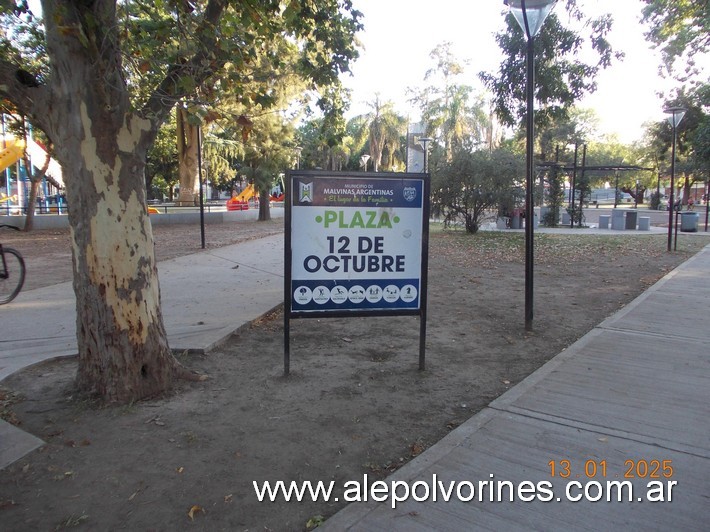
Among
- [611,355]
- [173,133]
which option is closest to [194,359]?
[611,355]

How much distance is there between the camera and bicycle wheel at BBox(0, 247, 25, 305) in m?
7.37

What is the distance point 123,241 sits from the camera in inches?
155

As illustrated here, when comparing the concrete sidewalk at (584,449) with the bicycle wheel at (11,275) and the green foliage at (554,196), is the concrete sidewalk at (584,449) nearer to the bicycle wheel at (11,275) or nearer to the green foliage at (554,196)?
the bicycle wheel at (11,275)

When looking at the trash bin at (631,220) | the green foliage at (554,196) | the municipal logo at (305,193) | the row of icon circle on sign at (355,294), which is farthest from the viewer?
the green foliage at (554,196)

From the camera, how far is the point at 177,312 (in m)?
7.01

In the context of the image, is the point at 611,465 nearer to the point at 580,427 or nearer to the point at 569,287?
the point at 580,427

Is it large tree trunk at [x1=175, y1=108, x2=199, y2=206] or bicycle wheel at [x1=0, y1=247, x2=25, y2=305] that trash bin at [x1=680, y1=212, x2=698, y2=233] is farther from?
bicycle wheel at [x1=0, y1=247, x2=25, y2=305]

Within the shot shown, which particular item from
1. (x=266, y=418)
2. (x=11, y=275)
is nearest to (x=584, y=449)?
(x=266, y=418)

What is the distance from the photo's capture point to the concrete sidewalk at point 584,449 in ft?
8.91

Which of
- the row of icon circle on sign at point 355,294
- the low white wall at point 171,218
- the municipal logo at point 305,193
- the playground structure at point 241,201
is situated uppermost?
the playground structure at point 241,201

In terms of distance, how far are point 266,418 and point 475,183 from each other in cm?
1621

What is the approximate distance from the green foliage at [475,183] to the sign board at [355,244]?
14.6 metres

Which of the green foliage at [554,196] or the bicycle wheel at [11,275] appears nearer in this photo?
the bicycle wheel at [11,275]

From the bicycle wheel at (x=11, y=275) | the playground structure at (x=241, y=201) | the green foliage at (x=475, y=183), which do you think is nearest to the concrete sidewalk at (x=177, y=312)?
the bicycle wheel at (x=11, y=275)
